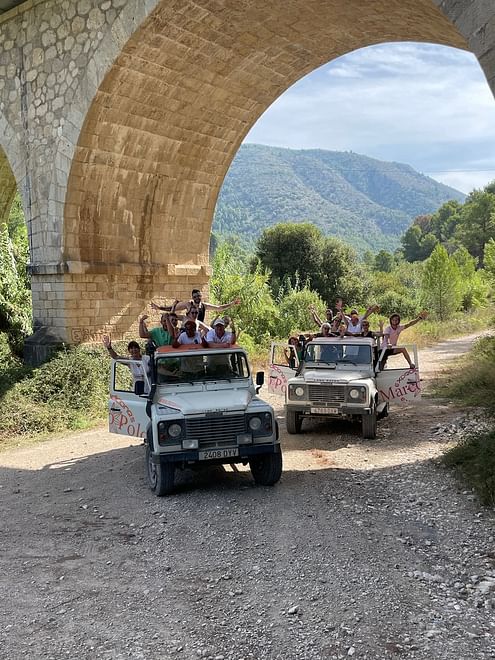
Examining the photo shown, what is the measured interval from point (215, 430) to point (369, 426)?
3.14 metres

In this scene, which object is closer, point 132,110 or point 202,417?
point 202,417

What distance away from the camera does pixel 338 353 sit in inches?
367

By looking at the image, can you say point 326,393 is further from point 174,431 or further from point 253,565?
point 253,565

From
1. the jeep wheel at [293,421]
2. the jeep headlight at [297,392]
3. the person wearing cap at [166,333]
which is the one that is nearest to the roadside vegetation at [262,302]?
the person wearing cap at [166,333]

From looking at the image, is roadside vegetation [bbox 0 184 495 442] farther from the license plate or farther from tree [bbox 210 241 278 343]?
the license plate

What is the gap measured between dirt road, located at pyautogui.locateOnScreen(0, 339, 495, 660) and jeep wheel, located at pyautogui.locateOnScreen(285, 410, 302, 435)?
152cm

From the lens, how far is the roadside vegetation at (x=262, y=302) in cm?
1109

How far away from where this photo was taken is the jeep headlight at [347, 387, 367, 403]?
27.2ft

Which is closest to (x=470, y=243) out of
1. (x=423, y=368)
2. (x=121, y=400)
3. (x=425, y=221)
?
(x=425, y=221)

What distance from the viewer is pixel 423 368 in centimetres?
1683

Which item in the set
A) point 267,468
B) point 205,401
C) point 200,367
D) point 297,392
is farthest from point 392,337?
point 205,401

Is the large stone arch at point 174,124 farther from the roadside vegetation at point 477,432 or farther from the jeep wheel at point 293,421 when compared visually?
the roadside vegetation at point 477,432

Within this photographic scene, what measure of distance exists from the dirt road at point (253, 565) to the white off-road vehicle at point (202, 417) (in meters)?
0.37

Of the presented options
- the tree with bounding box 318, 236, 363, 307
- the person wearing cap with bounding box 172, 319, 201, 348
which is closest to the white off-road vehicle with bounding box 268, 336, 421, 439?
the person wearing cap with bounding box 172, 319, 201, 348
